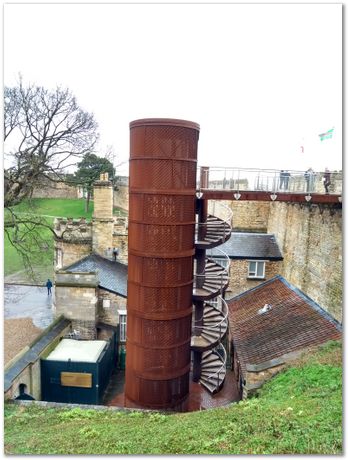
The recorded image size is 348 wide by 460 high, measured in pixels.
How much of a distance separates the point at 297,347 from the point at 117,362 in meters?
8.82

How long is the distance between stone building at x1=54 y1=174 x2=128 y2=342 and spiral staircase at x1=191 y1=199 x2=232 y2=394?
205 inches

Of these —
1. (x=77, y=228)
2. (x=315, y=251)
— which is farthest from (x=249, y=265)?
(x=77, y=228)

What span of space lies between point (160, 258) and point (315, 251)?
291 inches

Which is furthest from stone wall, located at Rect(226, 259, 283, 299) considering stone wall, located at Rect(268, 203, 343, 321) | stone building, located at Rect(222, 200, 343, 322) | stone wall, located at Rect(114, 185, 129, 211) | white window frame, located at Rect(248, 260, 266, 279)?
stone wall, located at Rect(114, 185, 129, 211)

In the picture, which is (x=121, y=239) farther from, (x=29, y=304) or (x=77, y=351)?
(x=77, y=351)

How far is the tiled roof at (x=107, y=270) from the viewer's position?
17341mm

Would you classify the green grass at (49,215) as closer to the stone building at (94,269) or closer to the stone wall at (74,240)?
the stone wall at (74,240)

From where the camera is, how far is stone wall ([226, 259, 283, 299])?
19.8 m

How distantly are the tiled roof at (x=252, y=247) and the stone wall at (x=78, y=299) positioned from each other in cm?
704

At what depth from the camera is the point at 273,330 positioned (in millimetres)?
13844

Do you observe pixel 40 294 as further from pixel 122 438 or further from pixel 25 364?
pixel 122 438

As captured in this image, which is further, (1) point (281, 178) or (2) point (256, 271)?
(2) point (256, 271)

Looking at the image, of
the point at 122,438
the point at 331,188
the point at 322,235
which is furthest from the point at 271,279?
the point at 122,438

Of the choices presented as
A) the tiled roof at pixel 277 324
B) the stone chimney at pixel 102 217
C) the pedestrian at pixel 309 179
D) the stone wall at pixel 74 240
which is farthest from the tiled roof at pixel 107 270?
the pedestrian at pixel 309 179
